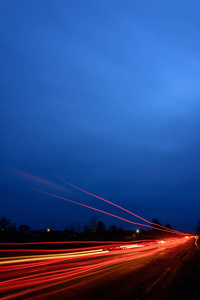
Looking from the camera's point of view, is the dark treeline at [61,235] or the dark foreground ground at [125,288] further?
the dark treeline at [61,235]

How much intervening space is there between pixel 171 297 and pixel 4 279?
6260mm

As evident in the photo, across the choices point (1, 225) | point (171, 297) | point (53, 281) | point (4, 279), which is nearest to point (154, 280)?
point (171, 297)

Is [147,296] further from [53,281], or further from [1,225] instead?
[1,225]

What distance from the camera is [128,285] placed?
9.66 metres

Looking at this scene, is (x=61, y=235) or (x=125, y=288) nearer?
(x=125, y=288)

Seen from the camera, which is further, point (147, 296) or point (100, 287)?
point (100, 287)

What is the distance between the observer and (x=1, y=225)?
95.5 m

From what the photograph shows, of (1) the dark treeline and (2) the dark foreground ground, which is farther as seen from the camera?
(1) the dark treeline

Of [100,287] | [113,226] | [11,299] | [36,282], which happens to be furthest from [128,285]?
[113,226]

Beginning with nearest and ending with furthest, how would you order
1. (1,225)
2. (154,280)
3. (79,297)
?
(79,297) < (154,280) < (1,225)

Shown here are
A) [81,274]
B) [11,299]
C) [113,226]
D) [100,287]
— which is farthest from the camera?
[113,226]

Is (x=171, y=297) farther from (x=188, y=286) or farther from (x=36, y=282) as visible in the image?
(x=36, y=282)

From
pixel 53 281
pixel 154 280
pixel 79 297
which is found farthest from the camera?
pixel 154 280

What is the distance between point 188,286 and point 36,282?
18.9 feet
